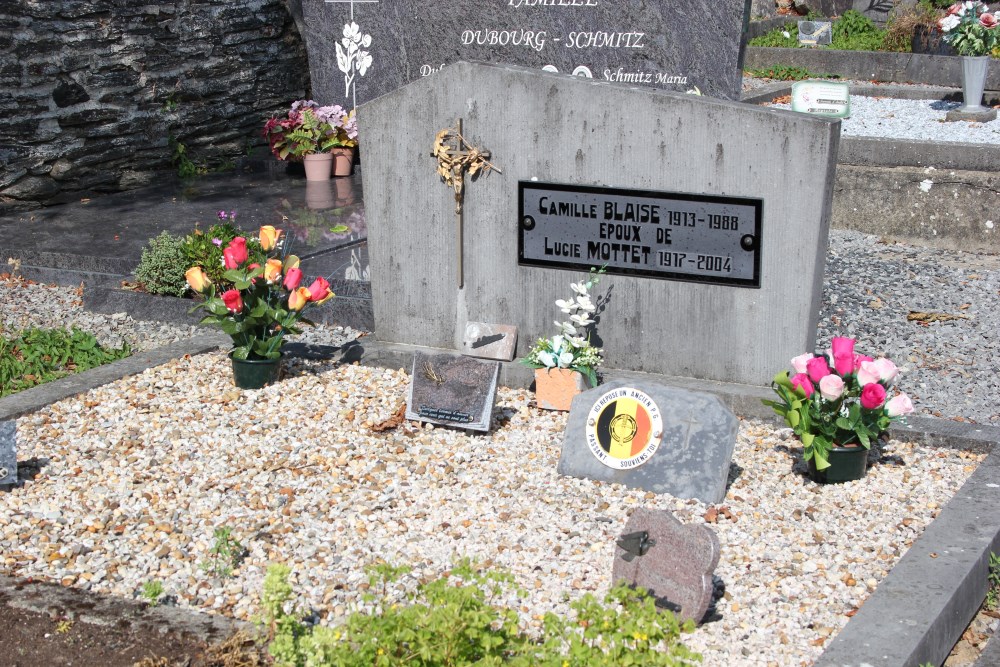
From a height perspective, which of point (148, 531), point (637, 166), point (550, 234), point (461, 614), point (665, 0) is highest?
point (665, 0)

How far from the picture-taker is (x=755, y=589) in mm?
3736

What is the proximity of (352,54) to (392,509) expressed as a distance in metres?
7.07

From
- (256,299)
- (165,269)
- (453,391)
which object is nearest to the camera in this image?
(453,391)

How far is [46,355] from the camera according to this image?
633cm

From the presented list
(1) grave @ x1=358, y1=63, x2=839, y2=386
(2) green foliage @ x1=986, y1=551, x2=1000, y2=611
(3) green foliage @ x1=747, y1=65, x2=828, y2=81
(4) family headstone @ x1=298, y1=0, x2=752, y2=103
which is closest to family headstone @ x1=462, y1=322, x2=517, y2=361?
(1) grave @ x1=358, y1=63, x2=839, y2=386

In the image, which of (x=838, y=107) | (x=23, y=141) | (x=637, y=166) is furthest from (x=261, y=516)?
(x=23, y=141)

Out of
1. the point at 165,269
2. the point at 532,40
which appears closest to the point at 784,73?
the point at 532,40

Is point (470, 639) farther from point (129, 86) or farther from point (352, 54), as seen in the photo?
point (129, 86)

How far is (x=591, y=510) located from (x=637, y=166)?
1.72m

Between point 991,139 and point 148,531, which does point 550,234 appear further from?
point 991,139

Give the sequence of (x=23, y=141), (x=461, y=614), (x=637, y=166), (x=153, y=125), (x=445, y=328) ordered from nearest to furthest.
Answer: (x=461, y=614), (x=637, y=166), (x=445, y=328), (x=23, y=141), (x=153, y=125)

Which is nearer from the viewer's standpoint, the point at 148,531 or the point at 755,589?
the point at 755,589

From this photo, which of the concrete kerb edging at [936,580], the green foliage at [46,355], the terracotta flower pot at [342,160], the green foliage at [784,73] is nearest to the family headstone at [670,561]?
the concrete kerb edging at [936,580]

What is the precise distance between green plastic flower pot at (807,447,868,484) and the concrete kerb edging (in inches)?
14.5
